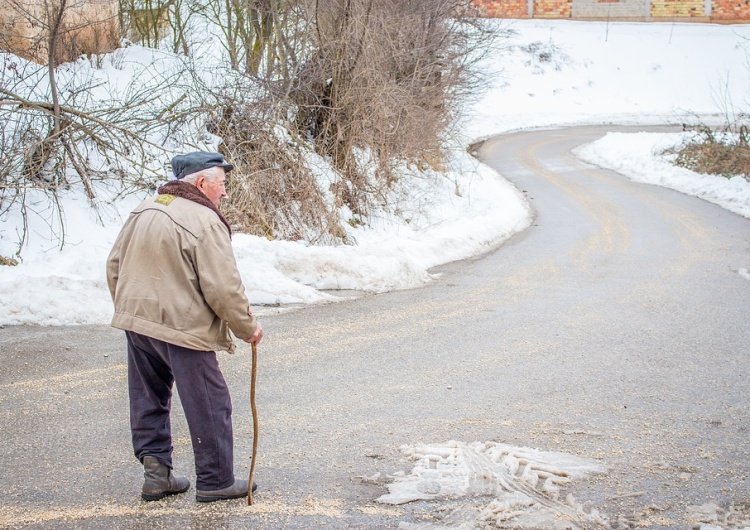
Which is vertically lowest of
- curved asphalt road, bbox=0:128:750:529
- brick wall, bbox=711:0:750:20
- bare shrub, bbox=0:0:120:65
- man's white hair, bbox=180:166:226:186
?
curved asphalt road, bbox=0:128:750:529

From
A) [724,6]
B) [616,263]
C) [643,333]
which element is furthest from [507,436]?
[724,6]

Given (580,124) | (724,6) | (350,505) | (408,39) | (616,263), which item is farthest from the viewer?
(724,6)

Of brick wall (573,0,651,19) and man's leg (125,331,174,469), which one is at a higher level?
brick wall (573,0,651,19)

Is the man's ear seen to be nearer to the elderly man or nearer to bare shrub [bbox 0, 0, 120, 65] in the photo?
the elderly man

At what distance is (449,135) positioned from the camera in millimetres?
20109

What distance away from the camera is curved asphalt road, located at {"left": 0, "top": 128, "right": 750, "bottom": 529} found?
4.29 m

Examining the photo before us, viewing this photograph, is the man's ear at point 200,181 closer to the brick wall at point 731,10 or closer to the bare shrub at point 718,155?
the bare shrub at point 718,155

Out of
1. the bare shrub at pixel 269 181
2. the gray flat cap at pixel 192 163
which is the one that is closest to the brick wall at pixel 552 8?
the bare shrub at pixel 269 181

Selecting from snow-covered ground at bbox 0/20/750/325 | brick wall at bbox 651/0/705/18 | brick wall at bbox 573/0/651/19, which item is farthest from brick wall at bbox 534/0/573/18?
snow-covered ground at bbox 0/20/750/325

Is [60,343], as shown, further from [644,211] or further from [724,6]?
[724,6]

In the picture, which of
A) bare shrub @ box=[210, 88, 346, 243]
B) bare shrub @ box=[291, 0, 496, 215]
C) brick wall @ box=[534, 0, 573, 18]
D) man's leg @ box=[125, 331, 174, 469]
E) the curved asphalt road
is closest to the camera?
man's leg @ box=[125, 331, 174, 469]

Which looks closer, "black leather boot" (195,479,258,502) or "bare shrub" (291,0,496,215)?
"black leather boot" (195,479,258,502)

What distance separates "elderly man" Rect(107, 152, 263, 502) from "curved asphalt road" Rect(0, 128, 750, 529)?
296 millimetres

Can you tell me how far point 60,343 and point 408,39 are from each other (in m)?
12.3
